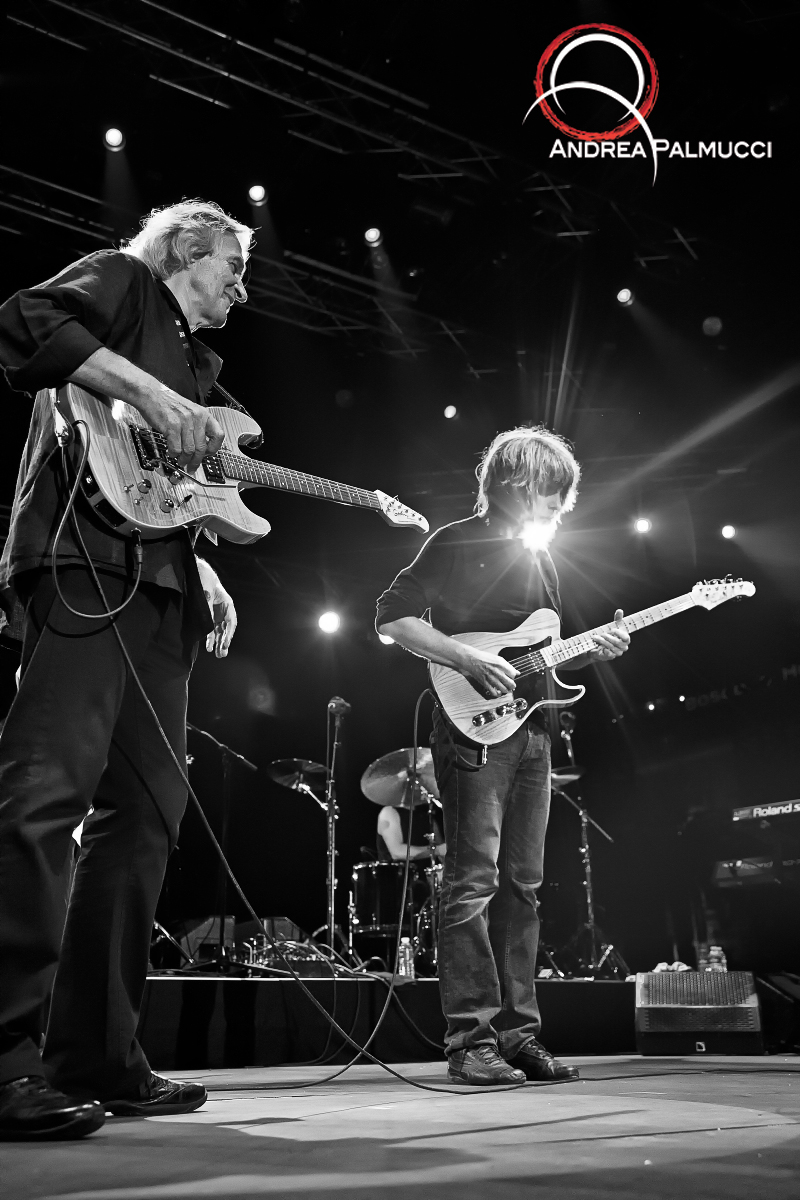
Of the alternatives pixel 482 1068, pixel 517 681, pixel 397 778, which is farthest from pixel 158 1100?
pixel 397 778

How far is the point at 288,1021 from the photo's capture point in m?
4.49

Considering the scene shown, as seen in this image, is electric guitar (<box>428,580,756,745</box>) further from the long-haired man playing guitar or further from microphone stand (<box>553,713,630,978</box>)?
microphone stand (<box>553,713,630,978</box>)

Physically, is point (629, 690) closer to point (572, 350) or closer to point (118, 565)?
point (572, 350)

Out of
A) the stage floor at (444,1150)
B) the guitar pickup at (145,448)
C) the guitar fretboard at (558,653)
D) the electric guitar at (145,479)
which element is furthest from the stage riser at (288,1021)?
the guitar pickup at (145,448)

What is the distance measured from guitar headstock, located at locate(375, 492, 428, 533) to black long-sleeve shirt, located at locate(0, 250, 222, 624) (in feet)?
2.90

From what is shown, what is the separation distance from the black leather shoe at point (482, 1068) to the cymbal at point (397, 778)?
Answer: 14.9 ft

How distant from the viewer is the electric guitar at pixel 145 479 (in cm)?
201

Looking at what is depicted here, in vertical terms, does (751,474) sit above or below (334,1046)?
above

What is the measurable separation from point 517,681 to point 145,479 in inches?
64.1

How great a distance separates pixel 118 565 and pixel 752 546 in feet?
27.4

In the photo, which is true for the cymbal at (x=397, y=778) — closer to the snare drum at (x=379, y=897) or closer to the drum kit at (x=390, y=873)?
the drum kit at (x=390, y=873)

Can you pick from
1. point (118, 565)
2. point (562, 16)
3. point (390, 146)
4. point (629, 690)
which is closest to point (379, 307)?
point (390, 146)

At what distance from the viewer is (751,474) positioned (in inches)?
368

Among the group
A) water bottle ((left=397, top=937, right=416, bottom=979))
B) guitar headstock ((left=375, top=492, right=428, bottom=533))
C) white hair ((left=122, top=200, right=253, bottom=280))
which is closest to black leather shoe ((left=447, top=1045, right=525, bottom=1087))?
guitar headstock ((left=375, top=492, right=428, bottom=533))
